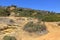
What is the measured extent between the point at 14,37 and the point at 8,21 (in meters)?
4.93

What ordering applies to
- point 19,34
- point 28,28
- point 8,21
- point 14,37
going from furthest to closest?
1. point 8,21
2. point 28,28
3. point 19,34
4. point 14,37

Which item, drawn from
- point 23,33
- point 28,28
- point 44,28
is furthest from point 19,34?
point 44,28

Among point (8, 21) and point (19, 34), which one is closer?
point (19, 34)

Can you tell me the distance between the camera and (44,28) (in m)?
20.7

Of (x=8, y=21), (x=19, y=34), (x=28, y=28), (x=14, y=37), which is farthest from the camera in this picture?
(x=8, y=21)

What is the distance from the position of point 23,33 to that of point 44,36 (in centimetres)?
197

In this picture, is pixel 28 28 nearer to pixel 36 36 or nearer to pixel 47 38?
pixel 36 36

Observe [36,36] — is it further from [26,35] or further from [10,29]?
[10,29]

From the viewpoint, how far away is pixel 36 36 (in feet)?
62.0

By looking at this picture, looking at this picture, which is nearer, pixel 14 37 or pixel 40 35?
pixel 14 37

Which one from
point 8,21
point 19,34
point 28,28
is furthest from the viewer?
point 8,21

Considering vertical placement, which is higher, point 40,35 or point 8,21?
point 8,21

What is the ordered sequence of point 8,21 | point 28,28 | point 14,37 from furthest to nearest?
1. point 8,21
2. point 28,28
3. point 14,37

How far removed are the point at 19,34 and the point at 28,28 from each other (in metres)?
1.88
